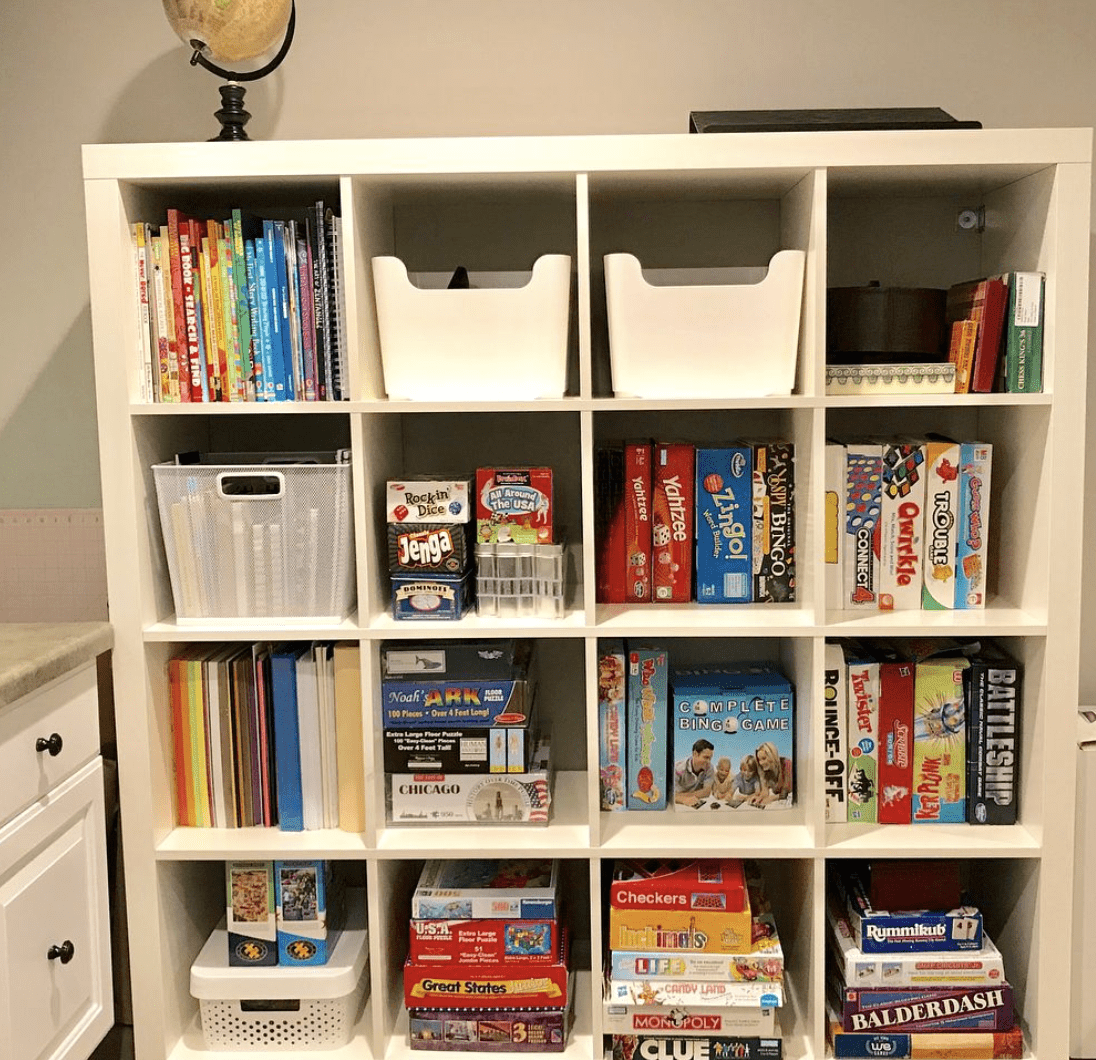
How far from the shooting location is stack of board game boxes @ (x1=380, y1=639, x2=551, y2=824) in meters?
1.98

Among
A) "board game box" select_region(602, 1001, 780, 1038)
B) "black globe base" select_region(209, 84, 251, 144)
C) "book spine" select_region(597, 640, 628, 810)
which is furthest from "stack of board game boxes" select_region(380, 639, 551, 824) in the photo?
"black globe base" select_region(209, 84, 251, 144)

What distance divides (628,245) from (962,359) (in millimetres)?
645

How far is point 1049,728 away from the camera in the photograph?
6.23 feet

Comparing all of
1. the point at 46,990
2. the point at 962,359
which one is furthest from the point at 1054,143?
the point at 46,990

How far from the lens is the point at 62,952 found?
178 centimetres

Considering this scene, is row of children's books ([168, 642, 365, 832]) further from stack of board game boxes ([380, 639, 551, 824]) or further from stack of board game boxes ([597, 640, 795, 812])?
stack of board game boxes ([597, 640, 795, 812])

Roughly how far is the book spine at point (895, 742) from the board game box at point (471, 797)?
22.2 inches

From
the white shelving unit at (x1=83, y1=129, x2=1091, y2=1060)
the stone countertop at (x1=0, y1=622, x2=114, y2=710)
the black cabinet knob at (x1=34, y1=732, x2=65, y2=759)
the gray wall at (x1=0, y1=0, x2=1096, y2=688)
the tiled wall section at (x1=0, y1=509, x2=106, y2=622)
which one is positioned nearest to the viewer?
the stone countertop at (x1=0, y1=622, x2=114, y2=710)

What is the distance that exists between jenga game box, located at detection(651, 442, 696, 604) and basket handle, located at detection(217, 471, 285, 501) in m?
0.62

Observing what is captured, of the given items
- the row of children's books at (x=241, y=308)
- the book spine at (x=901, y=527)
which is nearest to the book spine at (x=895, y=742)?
the book spine at (x=901, y=527)

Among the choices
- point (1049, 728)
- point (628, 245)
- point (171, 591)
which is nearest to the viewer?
point (1049, 728)

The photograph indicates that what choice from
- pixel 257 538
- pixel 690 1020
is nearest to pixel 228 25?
pixel 257 538

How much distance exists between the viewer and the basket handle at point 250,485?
1904 mm

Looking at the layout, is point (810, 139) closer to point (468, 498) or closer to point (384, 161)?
point (384, 161)
